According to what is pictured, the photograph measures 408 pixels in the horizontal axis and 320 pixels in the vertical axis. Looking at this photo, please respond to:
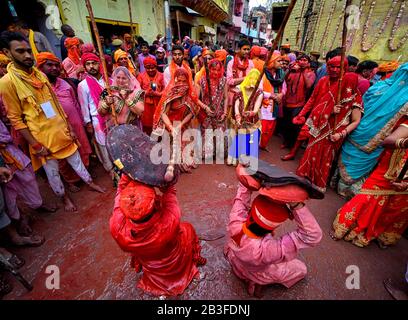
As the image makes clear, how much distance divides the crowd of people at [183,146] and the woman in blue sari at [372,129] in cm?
2

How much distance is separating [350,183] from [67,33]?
7.70 metres

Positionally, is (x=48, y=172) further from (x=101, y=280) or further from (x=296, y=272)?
(x=296, y=272)

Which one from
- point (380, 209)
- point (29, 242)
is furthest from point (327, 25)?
point (29, 242)

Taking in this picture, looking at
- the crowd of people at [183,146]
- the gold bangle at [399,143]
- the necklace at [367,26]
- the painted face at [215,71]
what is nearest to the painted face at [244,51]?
the crowd of people at [183,146]

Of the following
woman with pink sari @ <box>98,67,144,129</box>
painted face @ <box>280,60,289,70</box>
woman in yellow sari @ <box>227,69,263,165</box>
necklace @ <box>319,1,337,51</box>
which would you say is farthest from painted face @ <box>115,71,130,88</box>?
necklace @ <box>319,1,337,51</box>

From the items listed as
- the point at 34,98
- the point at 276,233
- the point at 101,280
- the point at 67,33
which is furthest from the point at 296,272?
the point at 67,33

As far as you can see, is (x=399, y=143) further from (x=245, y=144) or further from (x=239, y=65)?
(x=239, y=65)

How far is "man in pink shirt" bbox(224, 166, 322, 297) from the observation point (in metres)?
1.54

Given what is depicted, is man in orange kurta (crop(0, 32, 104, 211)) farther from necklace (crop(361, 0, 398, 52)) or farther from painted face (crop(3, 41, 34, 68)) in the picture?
necklace (crop(361, 0, 398, 52))

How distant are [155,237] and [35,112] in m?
2.52

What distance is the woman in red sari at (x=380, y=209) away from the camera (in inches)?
88.9

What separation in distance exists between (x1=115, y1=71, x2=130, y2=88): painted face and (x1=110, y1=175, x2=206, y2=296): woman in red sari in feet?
7.07

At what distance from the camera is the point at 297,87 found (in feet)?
17.0
